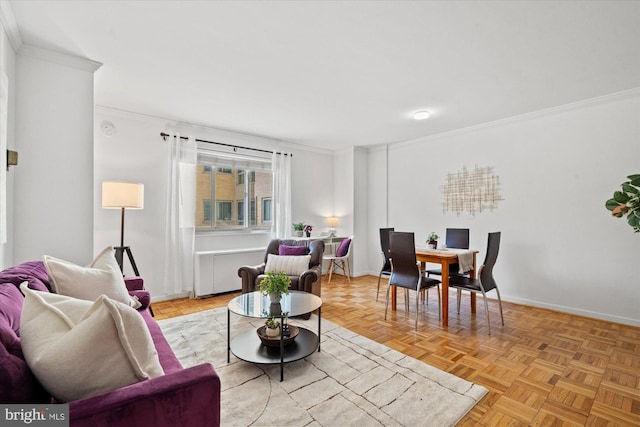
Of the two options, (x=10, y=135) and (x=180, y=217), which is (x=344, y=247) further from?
(x=10, y=135)

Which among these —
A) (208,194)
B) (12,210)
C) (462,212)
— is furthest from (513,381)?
(208,194)

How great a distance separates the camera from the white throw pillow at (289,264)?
12.0 ft

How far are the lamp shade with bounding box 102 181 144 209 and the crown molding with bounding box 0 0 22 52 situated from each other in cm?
129

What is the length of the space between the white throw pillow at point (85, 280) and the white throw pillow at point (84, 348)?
0.79 m

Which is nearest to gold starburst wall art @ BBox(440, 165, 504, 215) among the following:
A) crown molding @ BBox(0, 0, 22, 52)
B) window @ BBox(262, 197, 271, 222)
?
window @ BBox(262, 197, 271, 222)

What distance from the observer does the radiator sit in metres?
4.30

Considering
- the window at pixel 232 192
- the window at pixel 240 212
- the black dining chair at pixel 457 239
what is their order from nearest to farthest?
the black dining chair at pixel 457 239
the window at pixel 232 192
the window at pixel 240 212

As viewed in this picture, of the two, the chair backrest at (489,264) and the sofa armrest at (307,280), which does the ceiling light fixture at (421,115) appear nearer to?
the chair backrest at (489,264)

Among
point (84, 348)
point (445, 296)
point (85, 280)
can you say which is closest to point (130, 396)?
point (84, 348)

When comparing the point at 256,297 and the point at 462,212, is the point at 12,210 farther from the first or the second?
the point at 462,212

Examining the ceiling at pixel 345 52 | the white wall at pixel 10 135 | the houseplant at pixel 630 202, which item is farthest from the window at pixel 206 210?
the houseplant at pixel 630 202

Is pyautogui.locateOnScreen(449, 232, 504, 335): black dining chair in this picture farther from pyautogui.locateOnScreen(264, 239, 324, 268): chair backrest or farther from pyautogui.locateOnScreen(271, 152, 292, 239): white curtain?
pyautogui.locateOnScreen(271, 152, 292, 239): white curtain

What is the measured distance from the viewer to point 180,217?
14.1 feet

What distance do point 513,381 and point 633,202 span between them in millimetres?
1829
